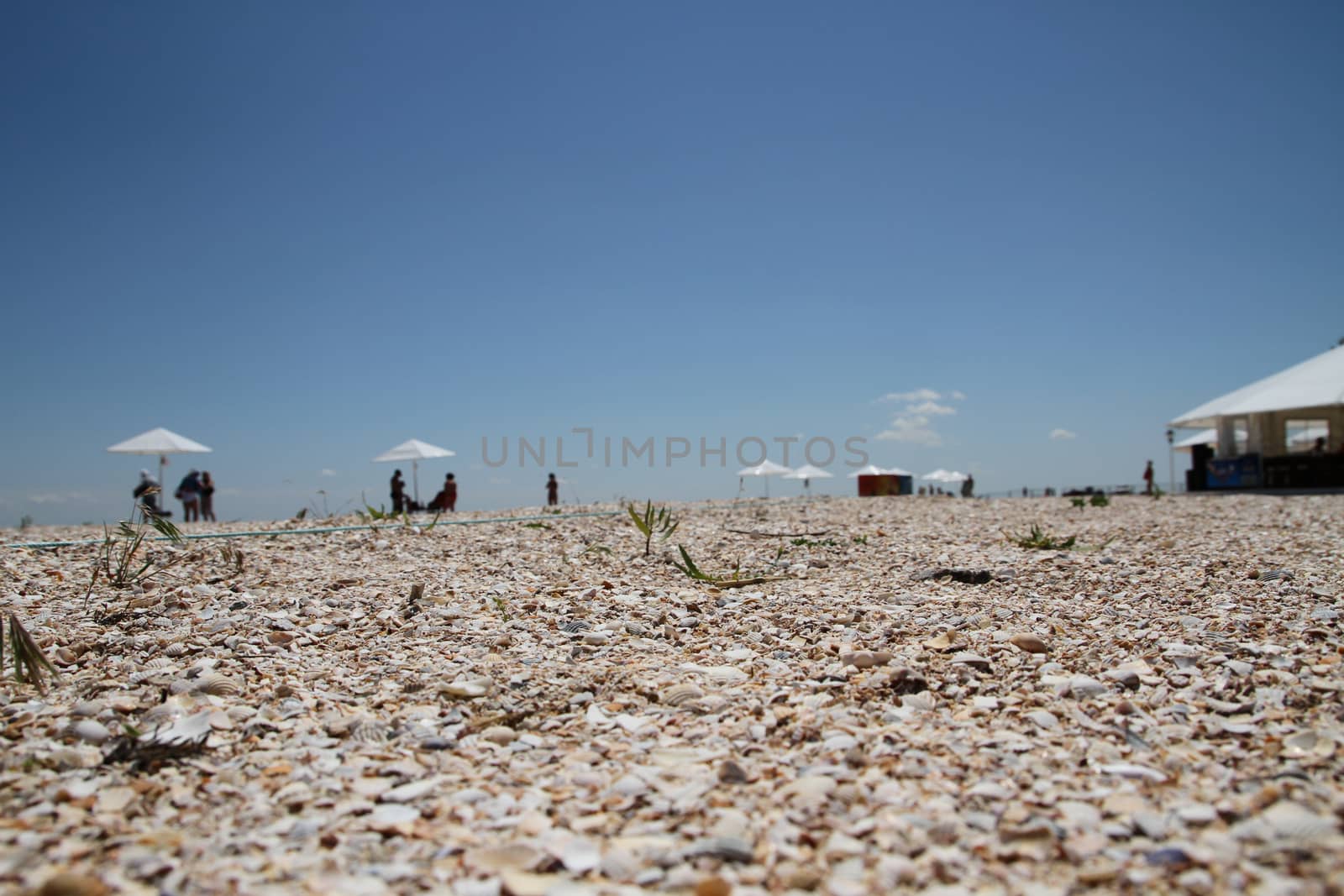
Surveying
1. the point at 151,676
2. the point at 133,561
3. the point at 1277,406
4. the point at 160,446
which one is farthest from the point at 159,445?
the point at 1277,406

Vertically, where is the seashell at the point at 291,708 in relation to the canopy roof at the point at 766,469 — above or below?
below

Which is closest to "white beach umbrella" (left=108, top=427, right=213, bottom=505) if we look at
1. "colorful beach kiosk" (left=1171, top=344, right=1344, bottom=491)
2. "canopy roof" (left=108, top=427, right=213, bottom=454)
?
"canopy roof" (left=108, top=427, right=213, bottom=454)

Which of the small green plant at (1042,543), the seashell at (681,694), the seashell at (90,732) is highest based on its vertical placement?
the small green plant at (1042,543)

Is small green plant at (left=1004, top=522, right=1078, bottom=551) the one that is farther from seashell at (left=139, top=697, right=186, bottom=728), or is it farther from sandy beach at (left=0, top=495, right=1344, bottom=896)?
seashell at (left=139, top=697, right=186, bottom=728)

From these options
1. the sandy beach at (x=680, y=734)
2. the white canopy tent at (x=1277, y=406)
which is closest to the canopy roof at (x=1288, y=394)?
the white canopy tent at (x=1277, y=406)

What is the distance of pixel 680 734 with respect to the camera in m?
2.62

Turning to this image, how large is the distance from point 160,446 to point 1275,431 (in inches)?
1090

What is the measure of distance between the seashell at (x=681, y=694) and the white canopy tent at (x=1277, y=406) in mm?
20265

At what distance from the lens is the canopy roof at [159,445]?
589 inches

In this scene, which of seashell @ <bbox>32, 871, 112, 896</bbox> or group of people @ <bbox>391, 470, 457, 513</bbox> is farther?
group of people @ <bbox>391, 470, 457, 513</bbox>

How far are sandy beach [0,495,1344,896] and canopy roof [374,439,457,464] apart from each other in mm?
12905

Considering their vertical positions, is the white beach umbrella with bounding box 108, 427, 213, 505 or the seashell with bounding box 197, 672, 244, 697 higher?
the white beach umbrella with bounding box 108, 427, 213, 505

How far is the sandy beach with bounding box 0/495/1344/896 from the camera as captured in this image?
1834 millimetres

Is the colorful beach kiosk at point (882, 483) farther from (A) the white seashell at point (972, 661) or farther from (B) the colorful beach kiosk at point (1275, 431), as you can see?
(A) the white seashell at point (972, 661)
